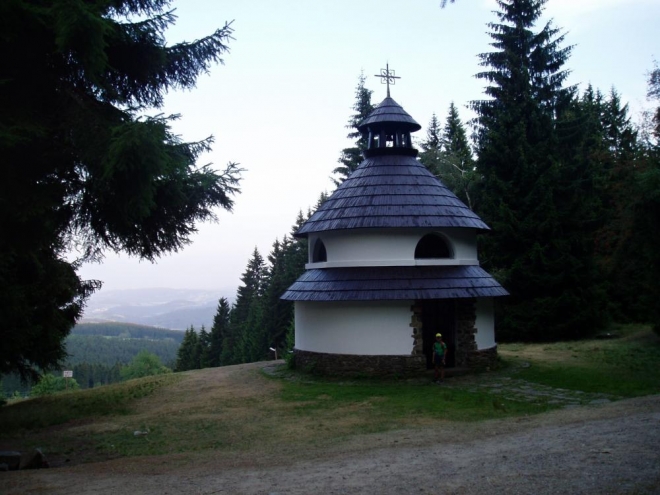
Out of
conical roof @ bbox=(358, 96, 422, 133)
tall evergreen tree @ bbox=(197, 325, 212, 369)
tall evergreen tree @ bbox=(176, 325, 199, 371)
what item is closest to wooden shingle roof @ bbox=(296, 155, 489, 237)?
conical roof @ bbox=(358, 96, 422, 133)

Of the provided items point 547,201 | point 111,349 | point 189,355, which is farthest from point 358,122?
point 111,349

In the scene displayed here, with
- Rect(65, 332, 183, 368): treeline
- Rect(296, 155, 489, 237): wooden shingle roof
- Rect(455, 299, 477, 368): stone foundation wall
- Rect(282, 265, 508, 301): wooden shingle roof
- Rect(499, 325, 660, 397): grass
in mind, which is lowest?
Rect(65, 332, 183, 368): treeline

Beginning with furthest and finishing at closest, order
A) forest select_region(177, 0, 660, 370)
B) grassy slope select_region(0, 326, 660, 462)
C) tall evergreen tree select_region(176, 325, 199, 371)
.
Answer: tall evergreen tree select_region(176, 325, 199, 371) < forest select_region(177, 0, 660, 370) < grassy slope select_region(0, 326, 660, 462)

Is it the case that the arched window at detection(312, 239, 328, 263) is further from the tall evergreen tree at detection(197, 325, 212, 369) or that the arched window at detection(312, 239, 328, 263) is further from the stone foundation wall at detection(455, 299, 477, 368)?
the tall evergreen tree at detection(197, 325, 212, 369)

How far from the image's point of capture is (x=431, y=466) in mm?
6762

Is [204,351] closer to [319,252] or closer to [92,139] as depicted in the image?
[319,252]

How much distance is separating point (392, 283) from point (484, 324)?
11.2ft

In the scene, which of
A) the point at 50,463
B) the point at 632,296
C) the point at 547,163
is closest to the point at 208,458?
the point at 50,463

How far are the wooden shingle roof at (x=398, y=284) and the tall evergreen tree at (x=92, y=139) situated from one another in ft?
19.2

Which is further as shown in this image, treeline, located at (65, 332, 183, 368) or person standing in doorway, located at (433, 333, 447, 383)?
treeline, located at (65, 332, 183, 368)

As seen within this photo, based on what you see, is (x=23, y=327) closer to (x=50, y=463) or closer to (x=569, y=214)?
(x=50, y=463)

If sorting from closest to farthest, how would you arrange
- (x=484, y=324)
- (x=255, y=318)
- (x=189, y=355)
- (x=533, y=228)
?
(x=484, y=324), (x=533, y=228), (x=255, y=318), (x=189, y=355)

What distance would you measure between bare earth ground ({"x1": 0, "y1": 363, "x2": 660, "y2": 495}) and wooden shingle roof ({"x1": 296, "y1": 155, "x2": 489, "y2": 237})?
22.5ft

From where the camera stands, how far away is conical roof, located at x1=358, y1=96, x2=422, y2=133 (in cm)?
1728
